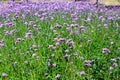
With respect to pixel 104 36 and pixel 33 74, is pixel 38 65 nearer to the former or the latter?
pixel 33 74

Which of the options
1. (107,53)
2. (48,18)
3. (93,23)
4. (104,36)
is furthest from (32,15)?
(107,53)

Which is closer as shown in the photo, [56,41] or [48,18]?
[56,41]

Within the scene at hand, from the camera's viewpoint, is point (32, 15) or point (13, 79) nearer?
point (13, 79)

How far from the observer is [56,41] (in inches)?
181

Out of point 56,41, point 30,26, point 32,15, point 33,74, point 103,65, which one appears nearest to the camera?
point 33,74

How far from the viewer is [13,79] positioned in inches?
156

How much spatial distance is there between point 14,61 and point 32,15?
239 centimetres

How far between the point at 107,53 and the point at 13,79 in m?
1.38

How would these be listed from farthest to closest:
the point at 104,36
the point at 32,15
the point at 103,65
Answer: the point at 32,15 → the point at 104,36 → the point at 103,65

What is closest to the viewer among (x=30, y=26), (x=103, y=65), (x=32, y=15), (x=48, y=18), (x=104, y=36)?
(x=103, y=65)

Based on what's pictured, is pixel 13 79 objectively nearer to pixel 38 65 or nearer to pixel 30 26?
pixel 38 65

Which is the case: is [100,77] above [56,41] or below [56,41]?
below

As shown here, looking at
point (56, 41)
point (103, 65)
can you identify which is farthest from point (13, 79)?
point (103, 65)

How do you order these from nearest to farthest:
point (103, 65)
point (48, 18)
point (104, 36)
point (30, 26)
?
point (103, 65) → point (104, 36) → point (30, 26) → point (48, 18)
